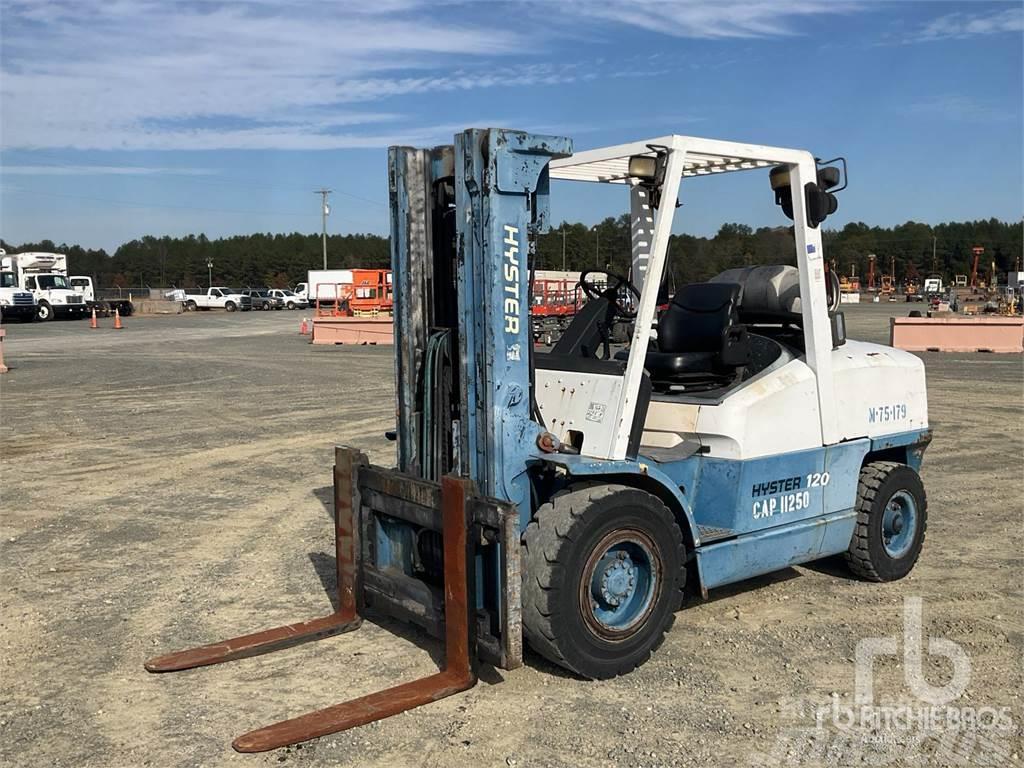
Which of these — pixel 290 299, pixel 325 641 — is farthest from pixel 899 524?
pixel 290 299

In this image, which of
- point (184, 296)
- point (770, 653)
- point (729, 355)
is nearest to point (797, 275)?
point (729, 355)

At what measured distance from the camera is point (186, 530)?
26.0 ft

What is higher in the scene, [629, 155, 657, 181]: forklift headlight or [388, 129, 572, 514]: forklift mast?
[629, 155, 657, 181]: forklift headlight

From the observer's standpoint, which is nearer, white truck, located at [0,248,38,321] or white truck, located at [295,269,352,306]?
white truck, located at [0,248,38,321]

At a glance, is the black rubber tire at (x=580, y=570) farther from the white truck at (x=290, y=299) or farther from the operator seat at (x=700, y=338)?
the white truck at (x=290, y=299)

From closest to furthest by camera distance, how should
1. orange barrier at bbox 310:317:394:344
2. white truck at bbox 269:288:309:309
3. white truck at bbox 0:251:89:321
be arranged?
orange barrier at bbox 310:317:394:344, white truck at bbox 0:251:89:321, white truck at bbox 269:288:309:309

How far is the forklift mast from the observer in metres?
4.66

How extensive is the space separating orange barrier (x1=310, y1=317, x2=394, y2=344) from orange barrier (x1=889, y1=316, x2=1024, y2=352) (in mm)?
14823

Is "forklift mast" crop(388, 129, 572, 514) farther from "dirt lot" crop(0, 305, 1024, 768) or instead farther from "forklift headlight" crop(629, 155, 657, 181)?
"dirt lot" crop(0, 305, 1024, 768)

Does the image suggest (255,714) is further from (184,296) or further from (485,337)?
(184,296)

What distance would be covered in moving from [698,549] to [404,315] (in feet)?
6.46

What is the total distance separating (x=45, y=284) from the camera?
46438 millimetres

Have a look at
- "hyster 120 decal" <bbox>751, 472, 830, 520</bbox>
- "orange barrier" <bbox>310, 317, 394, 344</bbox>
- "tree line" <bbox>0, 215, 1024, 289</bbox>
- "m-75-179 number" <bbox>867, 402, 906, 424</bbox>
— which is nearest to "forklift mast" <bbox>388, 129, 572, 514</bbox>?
"hyster 120 decal" <bbox>751, 472, 830, 520</bbox>

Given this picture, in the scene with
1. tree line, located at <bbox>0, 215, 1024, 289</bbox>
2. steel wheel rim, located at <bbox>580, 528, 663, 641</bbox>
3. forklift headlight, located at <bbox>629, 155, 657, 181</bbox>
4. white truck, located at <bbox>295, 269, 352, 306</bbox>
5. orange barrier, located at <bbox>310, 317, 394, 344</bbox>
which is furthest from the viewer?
tree line, located at <bbox>0, 215, 1024, 289</bbox>
